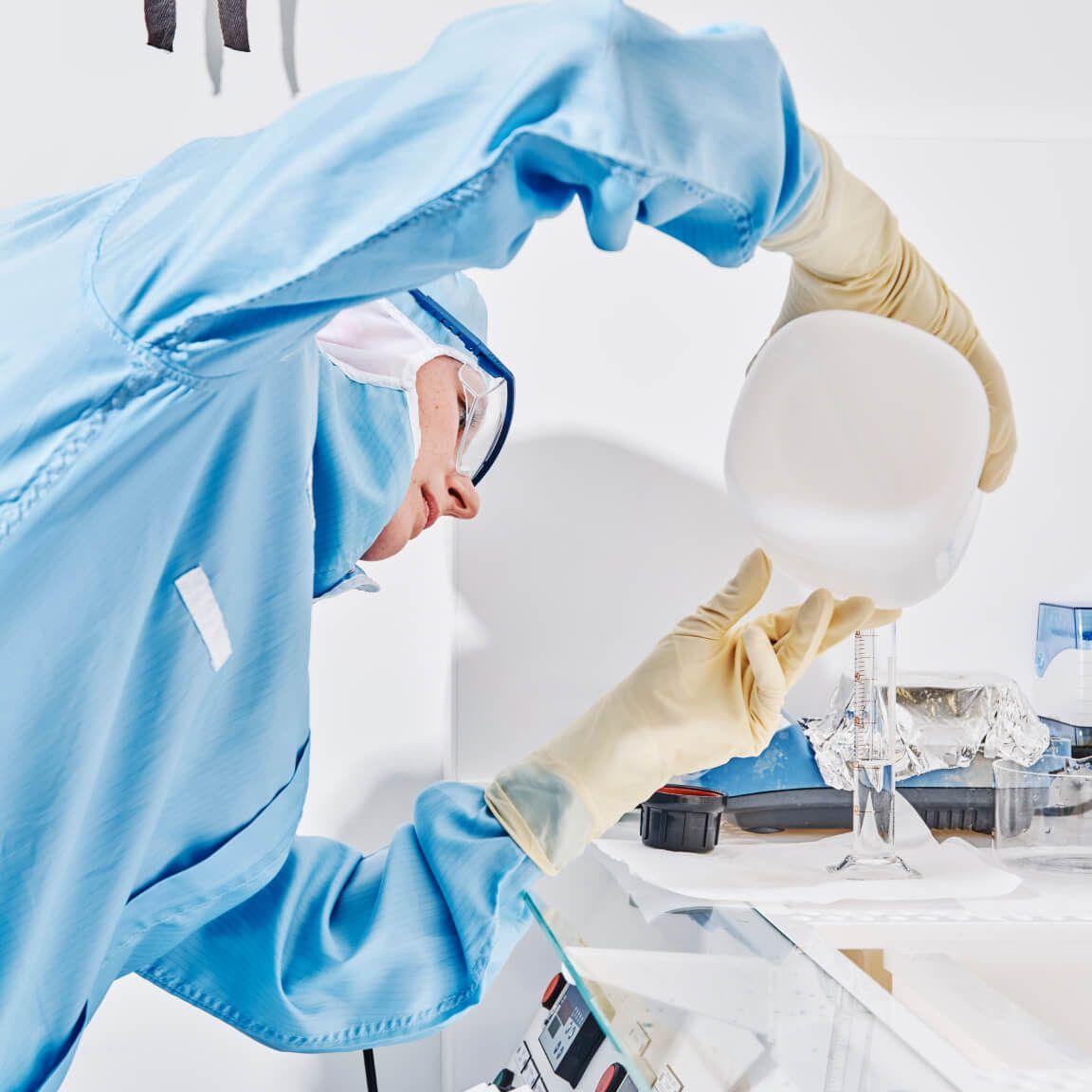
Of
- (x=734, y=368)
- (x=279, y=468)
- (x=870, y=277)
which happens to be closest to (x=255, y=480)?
(x=279, y=468)

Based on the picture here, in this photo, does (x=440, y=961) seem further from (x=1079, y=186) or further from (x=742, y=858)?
(x=1079, y=186)

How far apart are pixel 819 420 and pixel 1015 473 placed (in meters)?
0.76

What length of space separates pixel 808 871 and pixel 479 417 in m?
0.53

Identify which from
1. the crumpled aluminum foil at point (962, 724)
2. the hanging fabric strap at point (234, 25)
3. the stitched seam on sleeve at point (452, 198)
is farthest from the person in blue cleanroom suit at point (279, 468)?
the hanging fabric strap at point (234, 25)

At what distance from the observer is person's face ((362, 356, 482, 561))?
0.91 m

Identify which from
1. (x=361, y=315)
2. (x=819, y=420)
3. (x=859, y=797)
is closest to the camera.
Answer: (x=819, y=420)

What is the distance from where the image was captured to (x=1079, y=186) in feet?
4.55

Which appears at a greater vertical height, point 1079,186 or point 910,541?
point 1079,186

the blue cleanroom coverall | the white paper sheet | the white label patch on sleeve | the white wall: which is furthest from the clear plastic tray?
the white label patch on sleeve

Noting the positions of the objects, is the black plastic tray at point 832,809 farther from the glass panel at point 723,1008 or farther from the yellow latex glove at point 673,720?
the glass panel at point 723,1008

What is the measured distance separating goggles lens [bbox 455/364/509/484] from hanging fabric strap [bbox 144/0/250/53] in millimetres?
656

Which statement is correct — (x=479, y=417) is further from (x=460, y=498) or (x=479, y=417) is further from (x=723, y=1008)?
(x=723, y=1008)

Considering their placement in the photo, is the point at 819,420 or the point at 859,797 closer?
the point at 819,420

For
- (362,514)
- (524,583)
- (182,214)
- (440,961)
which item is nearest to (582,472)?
(524,583)
